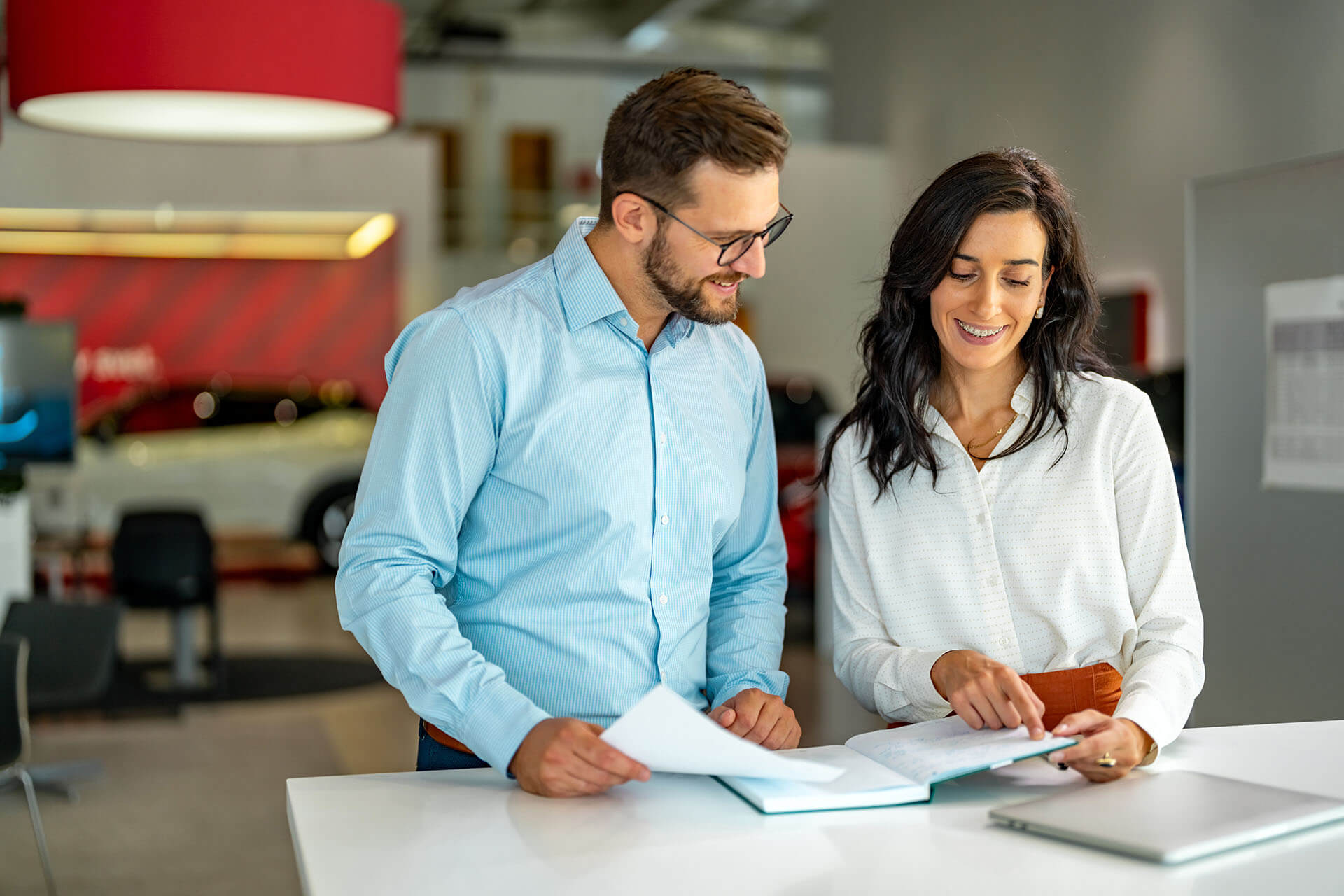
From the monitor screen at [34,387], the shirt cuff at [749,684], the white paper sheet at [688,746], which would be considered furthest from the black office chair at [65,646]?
the white paper sheet at [688,746]

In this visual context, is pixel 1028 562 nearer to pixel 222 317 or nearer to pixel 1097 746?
pixel 1097 746

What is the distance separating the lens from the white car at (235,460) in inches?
390

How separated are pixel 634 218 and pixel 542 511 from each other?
0.41 metres

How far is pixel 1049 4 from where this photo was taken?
26.3ft

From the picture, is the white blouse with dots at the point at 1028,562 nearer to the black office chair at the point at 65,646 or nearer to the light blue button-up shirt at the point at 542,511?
the light blue button-up shirt at the point at 542,511

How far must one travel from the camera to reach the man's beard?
5.81ft

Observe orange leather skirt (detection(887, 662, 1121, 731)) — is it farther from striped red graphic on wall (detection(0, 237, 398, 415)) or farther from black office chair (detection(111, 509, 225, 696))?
striped red graphic on wall (detection(0, 237, 398, 415))

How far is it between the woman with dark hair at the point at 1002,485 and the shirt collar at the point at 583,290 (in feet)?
1.46

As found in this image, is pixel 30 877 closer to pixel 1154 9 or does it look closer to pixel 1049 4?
pixel 1154 9

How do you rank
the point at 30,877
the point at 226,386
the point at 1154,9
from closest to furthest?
1. the point at 30,877
2. the point at 1154,9
3. the point at 226,386

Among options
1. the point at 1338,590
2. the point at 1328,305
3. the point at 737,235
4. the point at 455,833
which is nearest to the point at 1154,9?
the point at 1328,305

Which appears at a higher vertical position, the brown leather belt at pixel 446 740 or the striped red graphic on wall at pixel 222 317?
the striped red graphic on wall at pixel 222 317

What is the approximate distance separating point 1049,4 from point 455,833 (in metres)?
7.72

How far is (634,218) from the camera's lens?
179 cm
